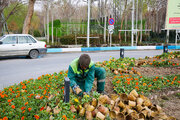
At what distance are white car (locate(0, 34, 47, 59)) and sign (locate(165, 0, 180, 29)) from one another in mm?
8460

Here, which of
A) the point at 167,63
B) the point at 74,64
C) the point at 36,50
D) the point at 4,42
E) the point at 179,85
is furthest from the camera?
the point at 36,50

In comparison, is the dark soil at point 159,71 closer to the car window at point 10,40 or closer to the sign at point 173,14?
the sign at point 173,14

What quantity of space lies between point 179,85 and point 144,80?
3.07 ft

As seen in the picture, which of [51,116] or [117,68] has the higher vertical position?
[117,68]

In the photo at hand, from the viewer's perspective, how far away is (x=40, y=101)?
370cm

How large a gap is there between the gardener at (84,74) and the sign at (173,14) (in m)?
5.91

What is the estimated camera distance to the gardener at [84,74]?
12.5ft

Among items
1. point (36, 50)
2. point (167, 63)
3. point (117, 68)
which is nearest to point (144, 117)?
point (117, 68)

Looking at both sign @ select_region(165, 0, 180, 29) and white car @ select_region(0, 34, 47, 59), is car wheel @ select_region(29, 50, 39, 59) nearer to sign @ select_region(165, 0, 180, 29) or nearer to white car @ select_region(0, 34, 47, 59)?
white car @ select_region(0, 34, 47, 59)

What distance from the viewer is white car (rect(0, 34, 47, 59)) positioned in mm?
11500

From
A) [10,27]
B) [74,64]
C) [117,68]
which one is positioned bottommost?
[117,68]

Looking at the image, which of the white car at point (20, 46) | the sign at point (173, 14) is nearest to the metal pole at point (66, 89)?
the sign at point (173, 14)

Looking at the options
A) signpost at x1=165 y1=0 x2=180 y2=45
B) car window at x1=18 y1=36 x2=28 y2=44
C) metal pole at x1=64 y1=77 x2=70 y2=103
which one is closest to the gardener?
metal pole at x1=64 y1=77 x2=70 y2=103

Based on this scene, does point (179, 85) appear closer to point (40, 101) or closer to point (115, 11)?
point (40, 101)
